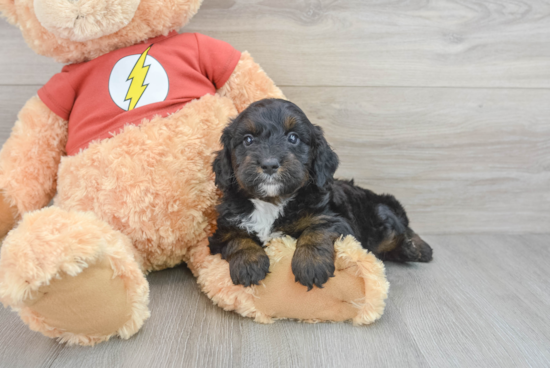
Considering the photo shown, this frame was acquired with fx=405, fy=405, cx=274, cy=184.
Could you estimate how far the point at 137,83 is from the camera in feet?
5.84

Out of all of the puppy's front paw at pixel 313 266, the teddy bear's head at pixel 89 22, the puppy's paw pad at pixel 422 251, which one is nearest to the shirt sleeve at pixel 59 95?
the teddy bear's head at pixel 89 22

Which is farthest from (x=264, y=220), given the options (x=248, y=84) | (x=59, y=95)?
(x=59, y=95)

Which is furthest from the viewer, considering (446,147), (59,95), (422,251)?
(446,147)

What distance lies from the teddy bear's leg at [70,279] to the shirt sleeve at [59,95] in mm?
730

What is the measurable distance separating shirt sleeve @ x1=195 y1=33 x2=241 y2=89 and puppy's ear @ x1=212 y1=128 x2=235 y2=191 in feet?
1.28

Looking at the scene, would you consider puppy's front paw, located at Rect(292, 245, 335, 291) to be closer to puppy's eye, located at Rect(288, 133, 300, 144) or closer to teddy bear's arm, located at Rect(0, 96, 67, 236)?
puppy's eye, located at Rect(288, 133, 300, 144)

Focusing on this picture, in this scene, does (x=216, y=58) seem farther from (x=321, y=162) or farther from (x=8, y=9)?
(x=8, y=9)

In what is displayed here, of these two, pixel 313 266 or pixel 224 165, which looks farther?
pixel 224 165

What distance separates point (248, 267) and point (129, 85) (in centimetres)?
96

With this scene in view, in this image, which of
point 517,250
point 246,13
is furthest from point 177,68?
point 517,250

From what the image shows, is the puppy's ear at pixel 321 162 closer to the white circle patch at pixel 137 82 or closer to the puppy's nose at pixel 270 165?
the puppy's nose at pixel 270 165

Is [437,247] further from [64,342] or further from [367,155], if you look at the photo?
[64,342]

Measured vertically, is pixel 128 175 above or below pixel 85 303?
above

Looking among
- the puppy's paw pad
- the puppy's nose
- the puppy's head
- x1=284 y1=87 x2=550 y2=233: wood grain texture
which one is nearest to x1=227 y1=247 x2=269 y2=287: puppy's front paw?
the puppy's head
